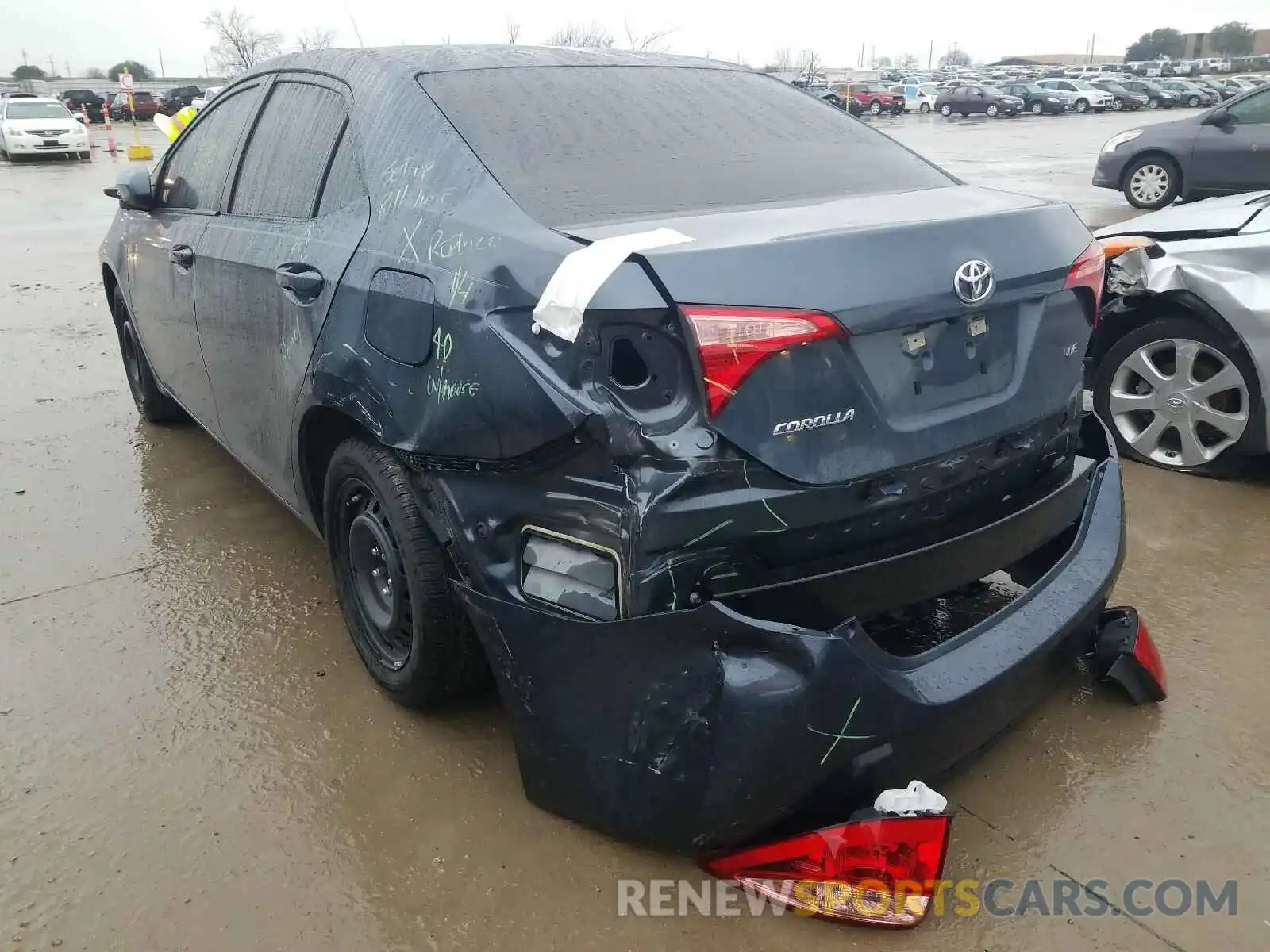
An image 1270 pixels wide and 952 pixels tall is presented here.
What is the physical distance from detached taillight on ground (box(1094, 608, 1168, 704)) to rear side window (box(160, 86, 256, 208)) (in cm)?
322

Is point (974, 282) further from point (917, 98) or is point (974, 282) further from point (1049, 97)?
point (917, 98)

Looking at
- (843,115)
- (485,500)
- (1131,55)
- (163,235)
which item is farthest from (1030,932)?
(1131,55)

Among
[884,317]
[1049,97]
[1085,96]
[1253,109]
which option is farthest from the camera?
[1085,96]

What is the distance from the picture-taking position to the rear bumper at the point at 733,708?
6.14 ft

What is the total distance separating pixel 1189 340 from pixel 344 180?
3.32m

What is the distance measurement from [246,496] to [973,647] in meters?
3.29

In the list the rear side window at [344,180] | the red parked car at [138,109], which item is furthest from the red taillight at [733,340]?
the red parked car at [138,109]

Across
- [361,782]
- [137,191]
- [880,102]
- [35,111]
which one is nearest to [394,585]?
[361,782]

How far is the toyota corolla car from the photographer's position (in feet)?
6.17

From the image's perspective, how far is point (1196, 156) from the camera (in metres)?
11.6

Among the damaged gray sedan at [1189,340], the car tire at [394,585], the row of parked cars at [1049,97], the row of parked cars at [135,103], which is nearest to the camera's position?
the car tire at [394,585]

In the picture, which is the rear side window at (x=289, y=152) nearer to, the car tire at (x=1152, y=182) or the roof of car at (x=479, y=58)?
the roof of car at (x=479, y=58)

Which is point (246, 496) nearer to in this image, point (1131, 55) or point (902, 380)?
point (902, 380)

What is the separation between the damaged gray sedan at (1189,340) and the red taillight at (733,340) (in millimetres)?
2747
